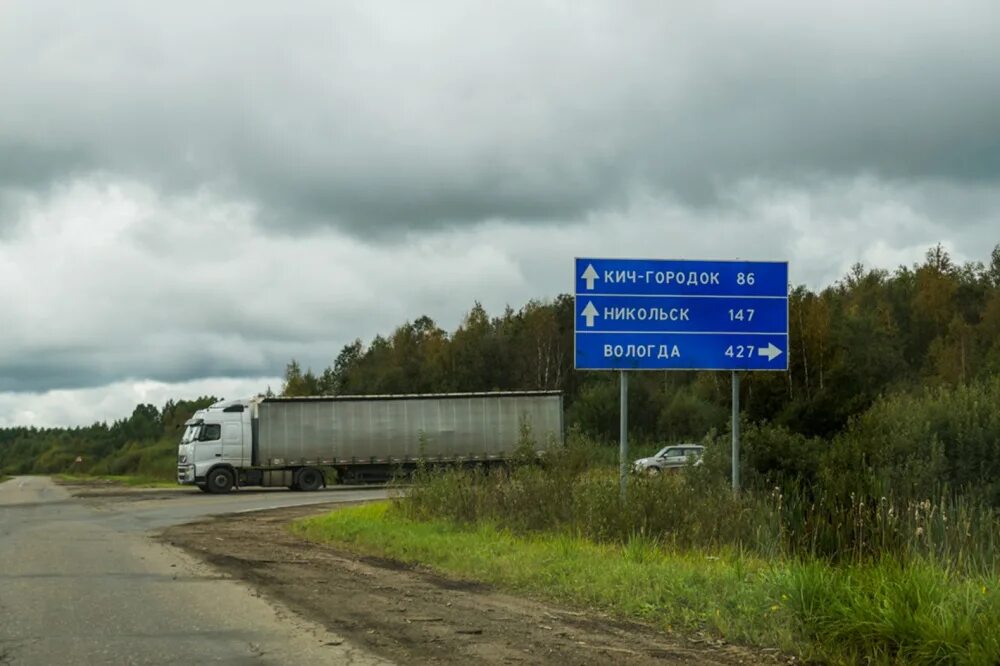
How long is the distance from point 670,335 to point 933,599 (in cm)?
1101

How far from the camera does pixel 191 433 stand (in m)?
47.1

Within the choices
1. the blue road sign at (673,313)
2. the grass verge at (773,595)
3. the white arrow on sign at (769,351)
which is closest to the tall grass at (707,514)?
the grass verge at (773,595)

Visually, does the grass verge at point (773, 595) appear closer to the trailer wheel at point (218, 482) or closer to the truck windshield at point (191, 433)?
the trailer wheel at point (218, 482)

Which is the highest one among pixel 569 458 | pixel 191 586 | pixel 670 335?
pixel 670 335

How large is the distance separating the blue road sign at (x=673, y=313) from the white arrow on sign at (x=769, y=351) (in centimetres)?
2

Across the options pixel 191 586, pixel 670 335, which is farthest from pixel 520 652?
pixel 670 335

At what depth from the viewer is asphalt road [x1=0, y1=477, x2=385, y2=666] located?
9047 mm

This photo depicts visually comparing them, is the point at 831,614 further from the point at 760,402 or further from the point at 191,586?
the point at 760,402

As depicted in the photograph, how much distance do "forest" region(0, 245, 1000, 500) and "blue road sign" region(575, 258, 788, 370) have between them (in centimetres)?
152

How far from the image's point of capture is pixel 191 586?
13.7 m

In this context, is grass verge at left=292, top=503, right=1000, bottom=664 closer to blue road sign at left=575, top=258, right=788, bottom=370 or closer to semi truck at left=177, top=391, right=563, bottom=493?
blue road sign at left=575, top=258, right=788, bottom=370

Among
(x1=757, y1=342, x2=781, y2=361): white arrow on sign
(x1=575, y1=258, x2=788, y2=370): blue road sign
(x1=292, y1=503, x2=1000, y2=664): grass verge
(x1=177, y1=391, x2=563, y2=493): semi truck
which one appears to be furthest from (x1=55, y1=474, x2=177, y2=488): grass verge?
(x1=292, y1=503, x2=1000, y2=664): grass verge

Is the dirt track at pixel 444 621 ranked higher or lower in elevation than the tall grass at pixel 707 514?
lower

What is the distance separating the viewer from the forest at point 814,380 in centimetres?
2723
